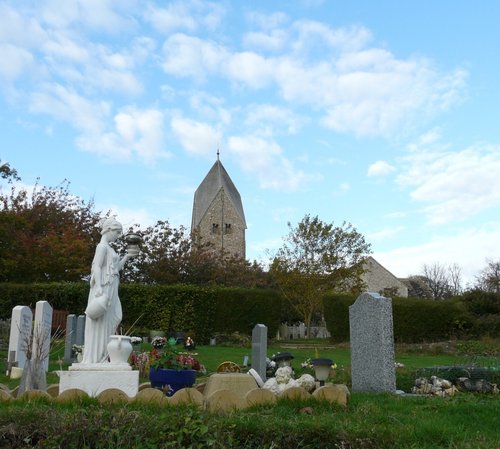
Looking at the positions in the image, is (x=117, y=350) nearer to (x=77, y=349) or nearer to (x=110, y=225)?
(x=110, y=225)

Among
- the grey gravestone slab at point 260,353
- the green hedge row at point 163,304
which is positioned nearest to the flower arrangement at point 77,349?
the grey gravestone slab at point 260,353

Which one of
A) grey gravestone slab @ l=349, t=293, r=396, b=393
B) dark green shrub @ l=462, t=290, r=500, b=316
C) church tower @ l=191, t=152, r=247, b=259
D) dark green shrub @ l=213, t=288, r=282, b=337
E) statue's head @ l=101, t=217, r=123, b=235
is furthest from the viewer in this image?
church tower @ l=191, t=152, r=247, b=259

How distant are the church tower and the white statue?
56312 mm

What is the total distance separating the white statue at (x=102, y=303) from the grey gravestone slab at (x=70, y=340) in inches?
346

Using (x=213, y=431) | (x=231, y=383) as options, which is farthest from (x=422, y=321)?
(x=213, y=431)

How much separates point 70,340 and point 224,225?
49.0m

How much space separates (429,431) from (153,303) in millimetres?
22346

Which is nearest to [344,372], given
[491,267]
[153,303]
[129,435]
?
[129,435]

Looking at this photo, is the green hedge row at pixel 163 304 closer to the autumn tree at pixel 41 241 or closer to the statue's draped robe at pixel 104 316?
the autumn tree at pixel 41 241

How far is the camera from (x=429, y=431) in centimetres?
589

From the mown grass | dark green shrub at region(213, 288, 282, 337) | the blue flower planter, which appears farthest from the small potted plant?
dark green shrub at region(213, 288, 282, 337)

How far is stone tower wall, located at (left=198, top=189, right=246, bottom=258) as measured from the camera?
66.3 meters

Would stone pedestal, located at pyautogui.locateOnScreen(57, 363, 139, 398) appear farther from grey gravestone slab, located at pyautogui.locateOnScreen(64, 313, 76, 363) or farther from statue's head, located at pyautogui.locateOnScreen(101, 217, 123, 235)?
grey gravestone slab, located at pyautogui.locateOnScreen(64, 313, 76, 363)

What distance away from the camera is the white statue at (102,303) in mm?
8766
